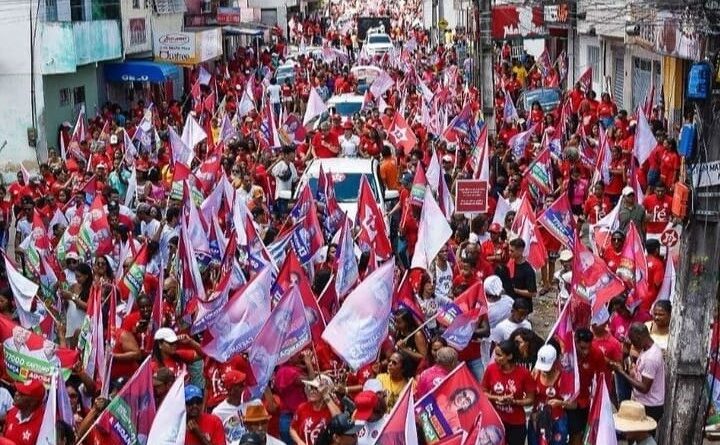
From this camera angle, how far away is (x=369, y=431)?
26.1 ft

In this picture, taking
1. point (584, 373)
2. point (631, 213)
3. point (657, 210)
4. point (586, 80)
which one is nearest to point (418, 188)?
point (631, 213)

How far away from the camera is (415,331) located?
9773mm

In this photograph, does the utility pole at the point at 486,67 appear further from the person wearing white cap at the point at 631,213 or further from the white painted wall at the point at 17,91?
the white painted wall at the point at 17,91

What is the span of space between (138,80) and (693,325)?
24.9 m

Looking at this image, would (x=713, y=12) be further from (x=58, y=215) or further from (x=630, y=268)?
(x=58, y=215)

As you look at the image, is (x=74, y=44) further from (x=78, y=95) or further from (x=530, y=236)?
(x=530, y=236)

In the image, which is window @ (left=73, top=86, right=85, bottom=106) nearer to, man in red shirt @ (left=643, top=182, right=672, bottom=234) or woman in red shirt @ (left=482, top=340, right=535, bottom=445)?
man in red shirt @ (left=643, top=182, right=672, bottom=234)

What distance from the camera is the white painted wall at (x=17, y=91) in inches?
1048

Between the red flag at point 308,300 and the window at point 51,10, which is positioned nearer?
the red flag at point 308,300

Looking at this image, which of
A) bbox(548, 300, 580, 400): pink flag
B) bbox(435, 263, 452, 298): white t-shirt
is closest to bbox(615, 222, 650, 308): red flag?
bbox(435, 263, 452, 298): white t-shirt

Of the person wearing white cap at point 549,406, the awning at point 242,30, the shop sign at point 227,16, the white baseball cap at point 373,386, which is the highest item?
the shop sign at point 227,16

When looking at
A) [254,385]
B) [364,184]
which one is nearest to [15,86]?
[364,184]

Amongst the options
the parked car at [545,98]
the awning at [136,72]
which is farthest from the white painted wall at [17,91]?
the parked car at [545,98]

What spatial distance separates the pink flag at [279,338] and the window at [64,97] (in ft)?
65.5
